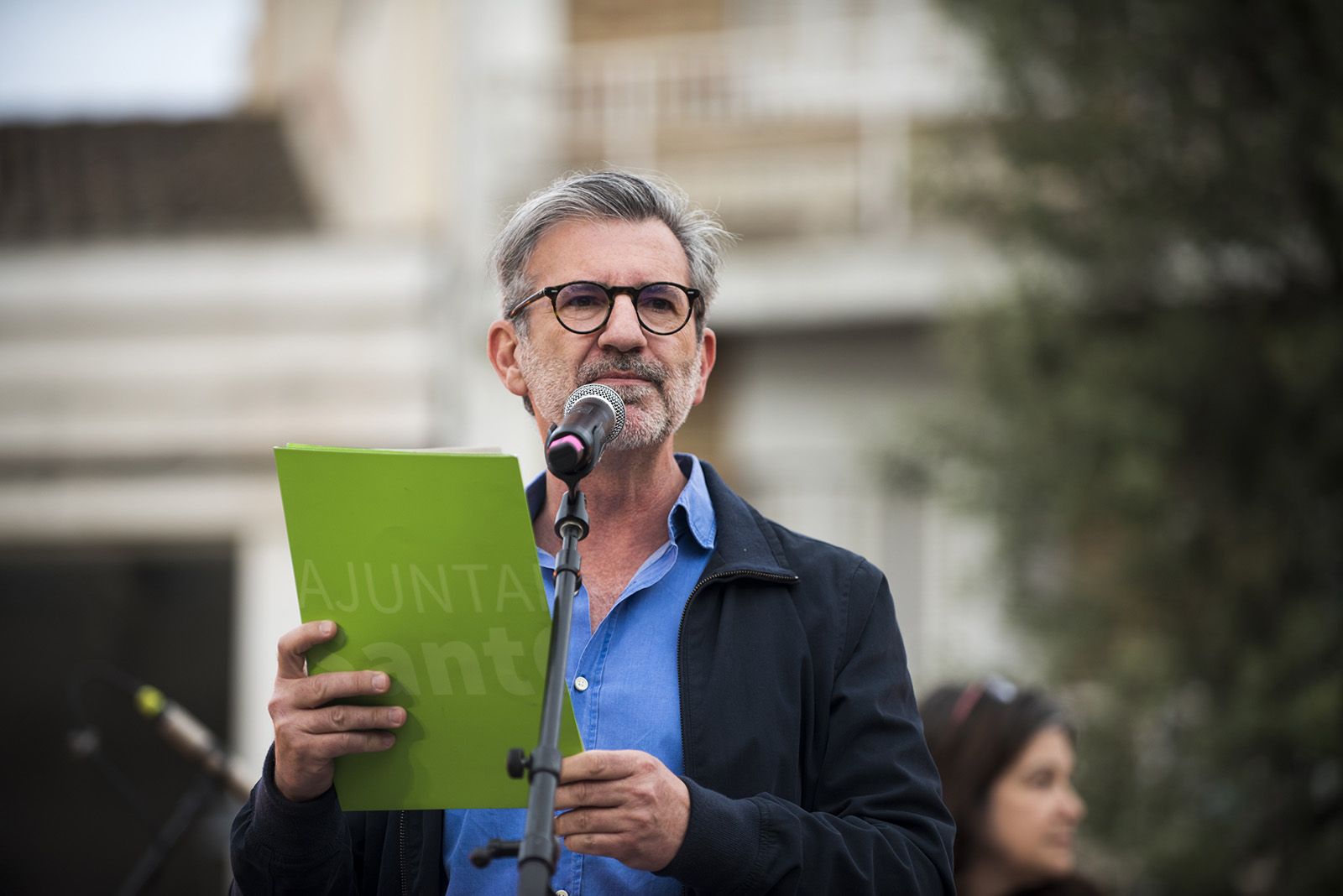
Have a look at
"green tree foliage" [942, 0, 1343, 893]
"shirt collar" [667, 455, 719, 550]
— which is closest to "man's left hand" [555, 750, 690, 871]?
"shirt collar" [667, 455, 719, 550]

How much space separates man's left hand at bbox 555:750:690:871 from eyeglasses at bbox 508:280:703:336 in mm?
752

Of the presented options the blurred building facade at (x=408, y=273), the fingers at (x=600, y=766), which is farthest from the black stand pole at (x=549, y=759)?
the blurred building facade at (x=408, y=273)

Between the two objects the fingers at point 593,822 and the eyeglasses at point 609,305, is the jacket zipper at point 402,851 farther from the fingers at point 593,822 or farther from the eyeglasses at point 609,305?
the eyeglasses at point 609,305

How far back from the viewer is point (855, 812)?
2.07 metres

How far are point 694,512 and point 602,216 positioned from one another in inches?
20.0

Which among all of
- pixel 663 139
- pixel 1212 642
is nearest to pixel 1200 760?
pixel 1212 642

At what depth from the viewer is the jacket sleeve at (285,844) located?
80.7 inches

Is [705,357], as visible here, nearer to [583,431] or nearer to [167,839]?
[583,431]

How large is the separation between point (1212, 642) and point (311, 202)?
6.01m

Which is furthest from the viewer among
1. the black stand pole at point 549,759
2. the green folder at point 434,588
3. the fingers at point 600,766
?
the green folder at point 434,588

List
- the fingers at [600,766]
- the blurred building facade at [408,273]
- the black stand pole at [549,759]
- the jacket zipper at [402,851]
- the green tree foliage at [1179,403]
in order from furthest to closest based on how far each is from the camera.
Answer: the blurred building facade at [408,273] → the green tree foliage at [1179,403] → the jacket zipper at [402,851] → the fingers at [600,766] → the black stand pole at [549,759]

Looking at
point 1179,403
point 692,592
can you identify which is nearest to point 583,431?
point 692,592

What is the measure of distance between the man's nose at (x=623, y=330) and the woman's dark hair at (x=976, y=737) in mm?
2099

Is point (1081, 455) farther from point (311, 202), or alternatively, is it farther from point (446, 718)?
point (311, 202)
